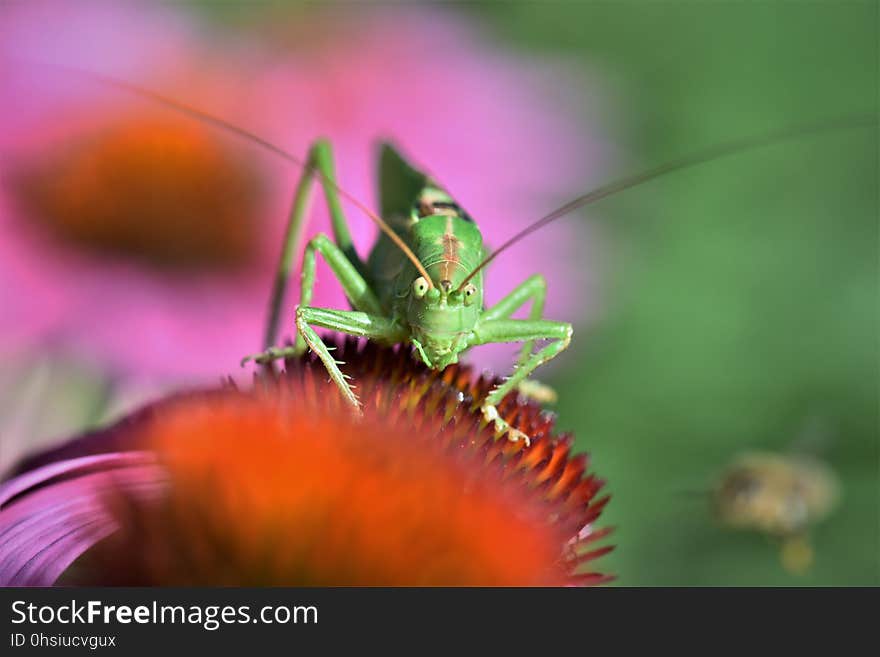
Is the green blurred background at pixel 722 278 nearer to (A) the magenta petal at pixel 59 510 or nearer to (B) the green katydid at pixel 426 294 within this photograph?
(B) the green katydid at pixel 426 294

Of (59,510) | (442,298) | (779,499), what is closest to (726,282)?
(779,499)

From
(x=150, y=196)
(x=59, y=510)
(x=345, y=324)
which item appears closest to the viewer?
(x=59, y=510)

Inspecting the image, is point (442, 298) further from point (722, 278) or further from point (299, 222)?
point (722, 278)

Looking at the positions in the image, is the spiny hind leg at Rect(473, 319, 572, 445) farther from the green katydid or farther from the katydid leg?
the katydid leg

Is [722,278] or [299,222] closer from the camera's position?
[299,222]

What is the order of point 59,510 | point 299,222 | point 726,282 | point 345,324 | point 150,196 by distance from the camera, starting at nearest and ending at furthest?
point 59,510 < point 345,324 < point 299,222 < point 150,196 < point 726,282

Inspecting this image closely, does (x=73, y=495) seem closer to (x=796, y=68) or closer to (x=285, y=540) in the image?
(x=285, y=540)

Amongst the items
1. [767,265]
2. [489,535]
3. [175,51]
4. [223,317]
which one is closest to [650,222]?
[767,265]

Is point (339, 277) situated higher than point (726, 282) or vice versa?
point (726, 282)
